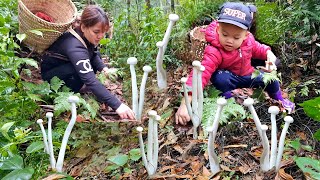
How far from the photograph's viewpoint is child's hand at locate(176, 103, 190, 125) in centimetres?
324

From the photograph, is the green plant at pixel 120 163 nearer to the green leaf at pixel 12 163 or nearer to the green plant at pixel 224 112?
the green plant at pixel 224 112

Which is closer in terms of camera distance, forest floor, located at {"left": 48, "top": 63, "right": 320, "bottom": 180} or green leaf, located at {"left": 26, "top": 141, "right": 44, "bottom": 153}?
green leaf, located at {"left": 26, "top": 141, "right": 44, "bottom": 153}

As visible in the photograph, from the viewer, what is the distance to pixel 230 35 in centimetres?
349

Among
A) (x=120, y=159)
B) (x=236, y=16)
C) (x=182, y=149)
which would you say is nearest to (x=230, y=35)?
(x=236, y=16)

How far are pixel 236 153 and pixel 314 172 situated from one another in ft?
2.20

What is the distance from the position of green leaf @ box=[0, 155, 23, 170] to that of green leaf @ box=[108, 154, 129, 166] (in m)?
0.69

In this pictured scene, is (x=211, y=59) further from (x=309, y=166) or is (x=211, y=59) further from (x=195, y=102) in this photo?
(x=309, y=166)

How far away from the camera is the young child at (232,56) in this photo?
3355 millimetres

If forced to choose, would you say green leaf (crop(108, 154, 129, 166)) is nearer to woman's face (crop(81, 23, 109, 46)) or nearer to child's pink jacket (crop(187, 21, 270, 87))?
child's pink jacket (crop(187, 21, 270, 87))

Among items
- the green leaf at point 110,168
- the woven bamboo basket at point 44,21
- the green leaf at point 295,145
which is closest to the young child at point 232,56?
the green leaf at point 295,145

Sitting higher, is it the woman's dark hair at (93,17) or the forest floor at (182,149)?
the woman's dark hair at (93,17)

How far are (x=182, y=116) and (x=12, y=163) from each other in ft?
4.62

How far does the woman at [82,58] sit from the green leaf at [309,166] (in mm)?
1412

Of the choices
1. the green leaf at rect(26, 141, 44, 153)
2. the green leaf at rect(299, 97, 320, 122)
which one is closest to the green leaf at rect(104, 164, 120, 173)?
the green leaf at rect(26, 141, 44, 153)
